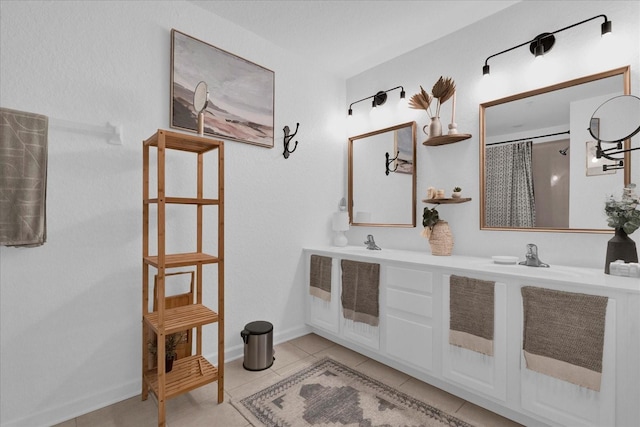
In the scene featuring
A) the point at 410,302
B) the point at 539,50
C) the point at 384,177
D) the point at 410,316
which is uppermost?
the point at 539,50

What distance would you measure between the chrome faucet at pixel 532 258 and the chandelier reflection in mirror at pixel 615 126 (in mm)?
596

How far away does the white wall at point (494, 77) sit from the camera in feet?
5.85

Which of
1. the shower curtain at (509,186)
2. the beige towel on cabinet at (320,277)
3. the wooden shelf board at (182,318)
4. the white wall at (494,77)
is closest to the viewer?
the wooden shelf board at (182,318)

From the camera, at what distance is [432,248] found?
2.37 meters

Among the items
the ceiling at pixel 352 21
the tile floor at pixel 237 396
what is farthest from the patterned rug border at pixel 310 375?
the ceiling at pixel 352 21

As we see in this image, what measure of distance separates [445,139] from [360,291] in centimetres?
137

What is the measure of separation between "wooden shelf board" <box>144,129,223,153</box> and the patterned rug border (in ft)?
5.35

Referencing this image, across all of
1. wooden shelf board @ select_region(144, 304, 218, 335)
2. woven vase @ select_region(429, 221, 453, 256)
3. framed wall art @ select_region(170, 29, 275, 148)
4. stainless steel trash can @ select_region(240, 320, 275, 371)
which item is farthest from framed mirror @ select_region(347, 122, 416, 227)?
wooden shelf board @ select_region(144, 304, 218, 335)

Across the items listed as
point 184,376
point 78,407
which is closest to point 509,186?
point 184,376

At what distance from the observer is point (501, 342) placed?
166 cm

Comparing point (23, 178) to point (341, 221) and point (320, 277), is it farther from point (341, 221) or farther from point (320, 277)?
point (341, 221)

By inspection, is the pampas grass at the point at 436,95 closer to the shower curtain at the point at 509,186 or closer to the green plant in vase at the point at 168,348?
the shower curtain at the point at 509,186

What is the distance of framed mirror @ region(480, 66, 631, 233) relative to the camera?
1.79 m

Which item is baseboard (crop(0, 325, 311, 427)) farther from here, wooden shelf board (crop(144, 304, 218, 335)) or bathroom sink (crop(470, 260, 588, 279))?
bathroom sink (crop(470, 260, 588, 279))
